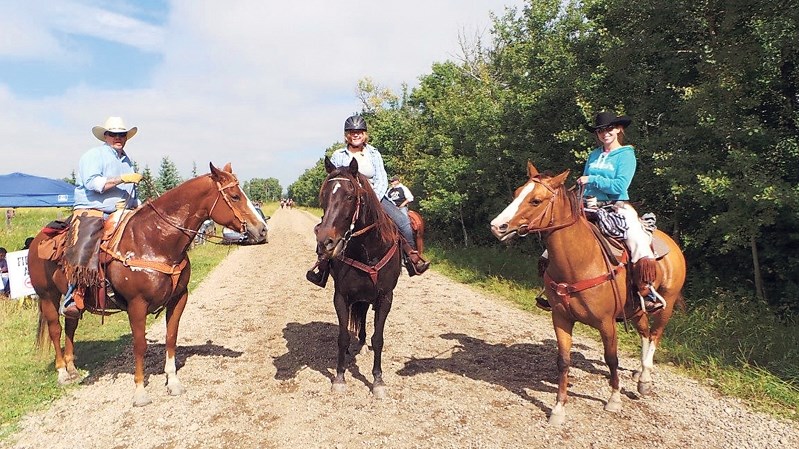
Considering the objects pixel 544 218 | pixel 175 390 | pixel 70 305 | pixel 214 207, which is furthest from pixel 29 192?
pixel 544 218

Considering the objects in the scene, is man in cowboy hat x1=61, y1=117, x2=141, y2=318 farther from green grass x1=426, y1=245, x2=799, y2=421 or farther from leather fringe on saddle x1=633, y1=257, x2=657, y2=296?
green grass x1=426, y1=245, x2=799, y2=421

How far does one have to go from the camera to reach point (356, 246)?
4809 mm

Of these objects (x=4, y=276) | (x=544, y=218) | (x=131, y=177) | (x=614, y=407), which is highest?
(x=131, y=177)

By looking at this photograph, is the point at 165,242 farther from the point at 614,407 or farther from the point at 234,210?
the point at 614,407

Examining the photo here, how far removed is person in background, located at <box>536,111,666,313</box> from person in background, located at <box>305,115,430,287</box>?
229 cm

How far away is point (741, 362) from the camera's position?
5.43 m

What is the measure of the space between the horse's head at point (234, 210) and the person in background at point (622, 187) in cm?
354

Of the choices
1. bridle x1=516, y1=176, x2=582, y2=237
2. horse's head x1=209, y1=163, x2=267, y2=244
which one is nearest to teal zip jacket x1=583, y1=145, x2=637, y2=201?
bridle x1=516, y1=176, x2=582, y2=237

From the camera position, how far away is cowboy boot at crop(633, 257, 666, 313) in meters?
4.51

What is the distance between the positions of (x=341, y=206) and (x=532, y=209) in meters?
1.82

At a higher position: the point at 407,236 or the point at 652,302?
the point at 407,236

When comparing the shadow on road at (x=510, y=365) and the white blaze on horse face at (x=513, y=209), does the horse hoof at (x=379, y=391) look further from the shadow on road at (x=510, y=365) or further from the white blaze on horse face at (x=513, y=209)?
the white blaze on horse face at (x=513, y=209)

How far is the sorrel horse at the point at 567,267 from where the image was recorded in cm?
408

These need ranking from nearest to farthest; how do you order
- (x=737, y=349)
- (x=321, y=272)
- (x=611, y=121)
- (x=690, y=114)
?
(x=611, y=121) → (x=321, y=272) → (x=737, y=349) → (x=690, y=114)
